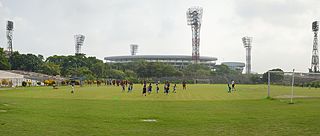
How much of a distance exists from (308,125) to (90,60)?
122 metres

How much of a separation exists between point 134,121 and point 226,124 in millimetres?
3714

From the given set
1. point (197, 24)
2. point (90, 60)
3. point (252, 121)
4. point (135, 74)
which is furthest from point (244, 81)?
point (252, 121)

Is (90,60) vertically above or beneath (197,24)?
beneath

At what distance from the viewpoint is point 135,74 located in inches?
5187

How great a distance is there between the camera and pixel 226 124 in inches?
570

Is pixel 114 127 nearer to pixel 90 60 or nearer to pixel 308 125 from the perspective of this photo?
pixel 308 125

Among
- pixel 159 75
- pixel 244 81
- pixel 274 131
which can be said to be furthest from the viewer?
pixel 159 75

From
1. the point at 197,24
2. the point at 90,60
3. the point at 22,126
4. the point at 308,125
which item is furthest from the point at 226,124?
the point at 90,60

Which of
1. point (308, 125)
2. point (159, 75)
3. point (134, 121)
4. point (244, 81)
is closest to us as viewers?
point (308, 125)

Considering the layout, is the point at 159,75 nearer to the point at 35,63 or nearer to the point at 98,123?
the point at 35,63

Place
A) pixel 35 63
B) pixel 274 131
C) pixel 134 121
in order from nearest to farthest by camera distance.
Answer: pixel 274 131 → pixel 134 121 → pixel 35 63

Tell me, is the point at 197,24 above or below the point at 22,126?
above

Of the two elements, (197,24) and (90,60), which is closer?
(197,24)

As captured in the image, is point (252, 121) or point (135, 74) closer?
point (252, 121)
